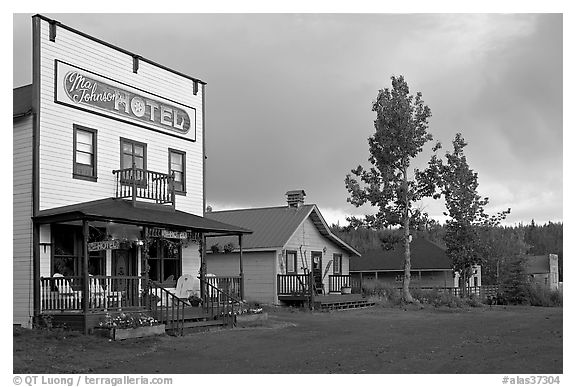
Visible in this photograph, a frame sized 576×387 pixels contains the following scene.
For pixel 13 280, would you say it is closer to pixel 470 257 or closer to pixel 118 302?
pixel 118 302

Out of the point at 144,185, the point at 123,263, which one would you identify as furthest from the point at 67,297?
the point at 144,185

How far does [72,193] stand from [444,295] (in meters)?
23.7

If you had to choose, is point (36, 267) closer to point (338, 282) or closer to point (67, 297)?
point (67, 297)

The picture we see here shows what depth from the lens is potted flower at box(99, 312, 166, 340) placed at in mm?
19344

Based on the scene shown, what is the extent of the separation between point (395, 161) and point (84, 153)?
1957 cm

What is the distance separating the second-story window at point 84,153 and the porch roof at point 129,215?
892 mm

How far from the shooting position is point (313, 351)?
17.5 meters

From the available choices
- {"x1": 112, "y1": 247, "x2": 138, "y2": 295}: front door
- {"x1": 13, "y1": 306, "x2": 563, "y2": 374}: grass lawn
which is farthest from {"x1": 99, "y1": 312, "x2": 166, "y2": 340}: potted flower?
{"x1": 112, "y1": 247, "x2": 138, "y2": 295}: front door

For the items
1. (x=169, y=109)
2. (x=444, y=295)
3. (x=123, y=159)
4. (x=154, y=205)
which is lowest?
(x=444, y=295)

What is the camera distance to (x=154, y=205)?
2450cm

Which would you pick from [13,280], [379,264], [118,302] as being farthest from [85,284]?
[379,264]

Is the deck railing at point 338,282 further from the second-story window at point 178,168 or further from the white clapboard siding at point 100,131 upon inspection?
the second-story window at point 178,168

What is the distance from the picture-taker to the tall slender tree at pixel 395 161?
38.1 m
